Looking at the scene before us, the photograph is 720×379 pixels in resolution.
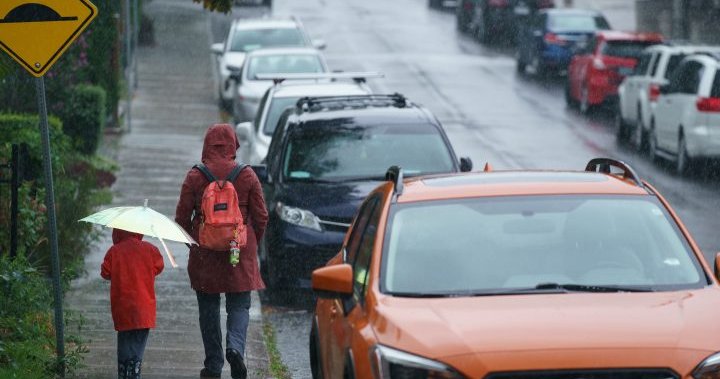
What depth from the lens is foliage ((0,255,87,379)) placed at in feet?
31.2

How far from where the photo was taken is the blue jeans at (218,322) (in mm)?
9875

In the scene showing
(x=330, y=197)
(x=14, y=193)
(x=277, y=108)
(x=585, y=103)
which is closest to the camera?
(x=14, y=193)

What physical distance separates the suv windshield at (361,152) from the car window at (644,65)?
40.6ft

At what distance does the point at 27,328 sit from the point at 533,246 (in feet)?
13.8

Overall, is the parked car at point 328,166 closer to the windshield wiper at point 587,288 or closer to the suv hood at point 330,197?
the suv hood at point 330,197

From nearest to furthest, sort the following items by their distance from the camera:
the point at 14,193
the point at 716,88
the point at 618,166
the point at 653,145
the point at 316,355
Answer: the point at 618,166, the point at 316,355, the point at 14,193, the point at 716,88, the point at 653,145

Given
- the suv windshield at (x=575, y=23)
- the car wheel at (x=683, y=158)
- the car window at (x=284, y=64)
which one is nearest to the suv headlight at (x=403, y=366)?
the car wheel at (x=683, y=158)

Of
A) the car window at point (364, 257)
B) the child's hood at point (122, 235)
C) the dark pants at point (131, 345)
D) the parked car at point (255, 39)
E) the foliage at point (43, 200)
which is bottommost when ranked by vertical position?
the parked car at point (255, 39)

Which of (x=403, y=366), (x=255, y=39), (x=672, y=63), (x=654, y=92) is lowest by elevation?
(x=255, y=39)

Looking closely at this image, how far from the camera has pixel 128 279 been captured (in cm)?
901

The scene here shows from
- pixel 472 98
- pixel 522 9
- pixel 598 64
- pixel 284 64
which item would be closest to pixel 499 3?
pixel 522 9

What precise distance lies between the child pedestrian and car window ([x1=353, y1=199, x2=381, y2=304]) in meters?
1.59

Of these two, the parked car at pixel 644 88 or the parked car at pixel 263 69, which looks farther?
the parked car at pixel 263 69

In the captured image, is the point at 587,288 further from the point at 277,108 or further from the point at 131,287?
the point at 277,108
